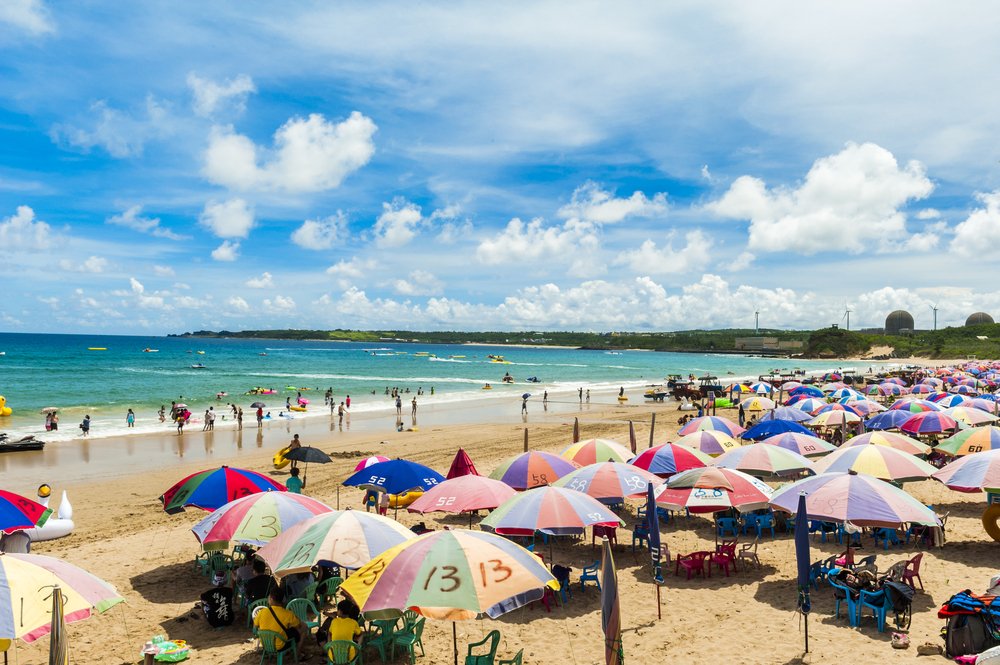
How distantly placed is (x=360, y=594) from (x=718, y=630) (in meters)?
5.36

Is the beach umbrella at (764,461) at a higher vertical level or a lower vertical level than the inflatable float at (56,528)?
higher

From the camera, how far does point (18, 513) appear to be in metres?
8.83

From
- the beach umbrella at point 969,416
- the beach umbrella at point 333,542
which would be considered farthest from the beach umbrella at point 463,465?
the beach umbrella at point 969,416

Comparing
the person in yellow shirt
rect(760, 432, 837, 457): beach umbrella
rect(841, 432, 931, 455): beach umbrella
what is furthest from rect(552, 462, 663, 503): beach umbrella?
rect(841, 432, 931, 455): beach umbrella

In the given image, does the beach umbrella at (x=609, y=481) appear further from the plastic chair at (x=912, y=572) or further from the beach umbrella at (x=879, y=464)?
the plastic chair at (x=912, y=572)

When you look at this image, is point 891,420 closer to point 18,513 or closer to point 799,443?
point 799,443

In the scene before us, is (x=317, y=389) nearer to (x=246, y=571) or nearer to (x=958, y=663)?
(x=246, y=571)

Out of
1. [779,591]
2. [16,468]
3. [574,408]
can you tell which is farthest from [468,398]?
[779,591]

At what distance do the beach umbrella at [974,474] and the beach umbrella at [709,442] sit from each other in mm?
4697

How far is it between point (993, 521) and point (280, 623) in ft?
40.8

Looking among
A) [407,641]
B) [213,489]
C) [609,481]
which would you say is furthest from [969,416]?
→ [213,489]

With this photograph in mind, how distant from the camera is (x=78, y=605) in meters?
5.58

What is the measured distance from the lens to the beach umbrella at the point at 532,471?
41.7 ft

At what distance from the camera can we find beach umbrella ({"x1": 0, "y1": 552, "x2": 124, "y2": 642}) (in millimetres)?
5227
